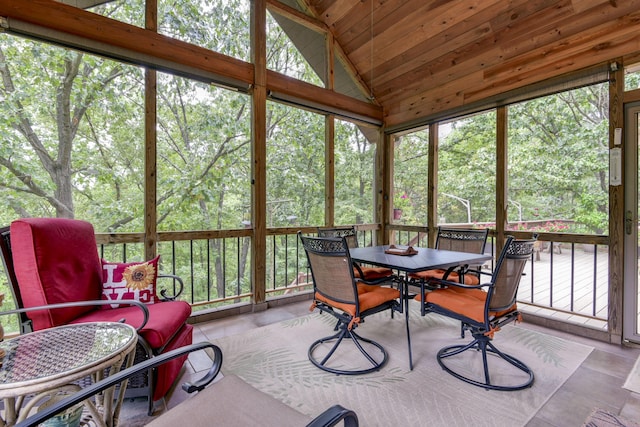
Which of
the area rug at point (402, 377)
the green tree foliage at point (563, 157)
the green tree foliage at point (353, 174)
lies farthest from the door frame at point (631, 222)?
the green tree foliage at point (353, 174)

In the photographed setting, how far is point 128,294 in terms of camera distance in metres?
2.07

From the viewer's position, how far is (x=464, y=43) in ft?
11.2

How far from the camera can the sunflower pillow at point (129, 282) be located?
205 centimetres

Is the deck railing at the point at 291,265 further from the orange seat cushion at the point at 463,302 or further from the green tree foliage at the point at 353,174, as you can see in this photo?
the orange seat cushion at the point at 463,302

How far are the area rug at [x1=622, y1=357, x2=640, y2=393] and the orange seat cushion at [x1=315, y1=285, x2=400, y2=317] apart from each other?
4.96 feet

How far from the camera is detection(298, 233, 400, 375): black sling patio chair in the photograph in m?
2.08

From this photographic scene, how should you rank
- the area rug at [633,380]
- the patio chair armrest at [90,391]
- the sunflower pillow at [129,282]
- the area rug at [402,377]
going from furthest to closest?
the sunflower pillow at [129,282], the area rug at [633,380], the area rug at [402,377], the patio chair armrest at [90,391]

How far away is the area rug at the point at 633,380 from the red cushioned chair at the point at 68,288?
292 centimetres

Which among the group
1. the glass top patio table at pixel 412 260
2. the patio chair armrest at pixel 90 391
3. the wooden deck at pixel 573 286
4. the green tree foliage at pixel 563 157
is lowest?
the wooden deck at pixel 573 286

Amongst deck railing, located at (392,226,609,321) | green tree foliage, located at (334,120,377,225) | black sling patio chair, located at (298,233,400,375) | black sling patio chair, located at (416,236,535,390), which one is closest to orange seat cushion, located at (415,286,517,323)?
black sling patio chair, located at (416,236,535,390)

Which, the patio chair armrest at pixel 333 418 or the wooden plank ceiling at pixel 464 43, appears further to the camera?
the wooden plank ceiling at pixel 464 43

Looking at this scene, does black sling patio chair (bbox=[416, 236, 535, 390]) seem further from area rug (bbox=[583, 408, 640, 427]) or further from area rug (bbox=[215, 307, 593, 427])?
area rug (bbox=[583, 408, 640, 427])

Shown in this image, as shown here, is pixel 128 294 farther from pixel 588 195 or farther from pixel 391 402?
pixel 588 195

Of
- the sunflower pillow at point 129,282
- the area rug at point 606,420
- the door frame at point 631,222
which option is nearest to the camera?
the area rug at point 606,420
